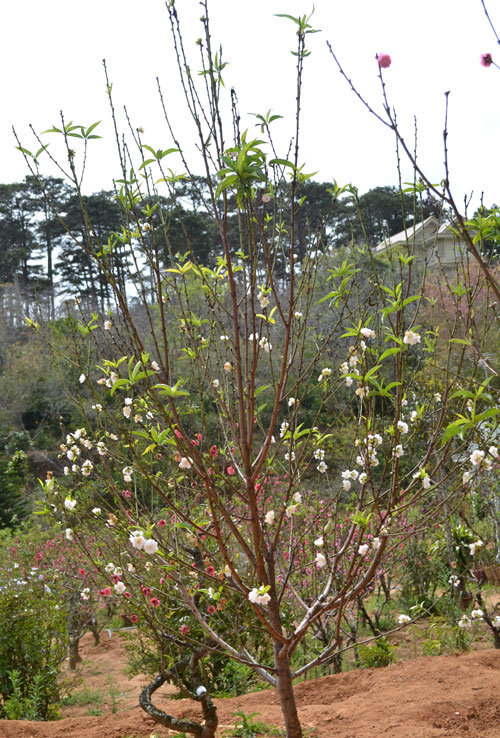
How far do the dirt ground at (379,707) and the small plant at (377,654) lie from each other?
1.37 ft

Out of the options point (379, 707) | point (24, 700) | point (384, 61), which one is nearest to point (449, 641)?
point (379, 707)

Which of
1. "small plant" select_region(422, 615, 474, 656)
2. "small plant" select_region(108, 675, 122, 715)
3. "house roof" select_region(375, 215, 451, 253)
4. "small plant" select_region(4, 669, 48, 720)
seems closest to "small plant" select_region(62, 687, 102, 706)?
"small plant" select_region(108, 675, 122, 715)

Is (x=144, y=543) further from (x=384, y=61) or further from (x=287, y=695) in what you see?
(x=384, y=61)

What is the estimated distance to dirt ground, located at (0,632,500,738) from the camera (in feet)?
8.81

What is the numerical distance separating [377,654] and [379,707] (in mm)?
1312

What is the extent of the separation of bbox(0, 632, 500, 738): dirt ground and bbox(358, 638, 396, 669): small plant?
42 cm

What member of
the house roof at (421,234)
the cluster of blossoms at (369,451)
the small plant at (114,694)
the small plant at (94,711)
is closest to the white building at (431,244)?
the house roof at (421,234)

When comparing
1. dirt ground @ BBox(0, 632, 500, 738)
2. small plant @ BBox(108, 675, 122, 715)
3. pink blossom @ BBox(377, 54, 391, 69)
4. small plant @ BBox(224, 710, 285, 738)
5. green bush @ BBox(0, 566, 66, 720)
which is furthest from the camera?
small plant @ BBox(108, 675, 122, 715)

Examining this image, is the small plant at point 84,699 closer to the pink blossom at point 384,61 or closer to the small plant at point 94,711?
the small plant at point 94,711

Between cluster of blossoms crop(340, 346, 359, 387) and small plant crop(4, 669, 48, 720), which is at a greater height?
cluster of blossoms crop(340, 346, 359, 387)

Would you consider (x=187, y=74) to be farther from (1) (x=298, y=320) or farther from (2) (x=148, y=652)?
(2) (x=148, y=652)

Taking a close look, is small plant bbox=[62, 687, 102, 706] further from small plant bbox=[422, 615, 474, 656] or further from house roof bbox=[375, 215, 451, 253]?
house roof bbox=[375, 215, 451, 253]

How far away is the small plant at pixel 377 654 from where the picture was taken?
166 inches

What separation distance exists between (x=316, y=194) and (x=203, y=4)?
77.8 feet
